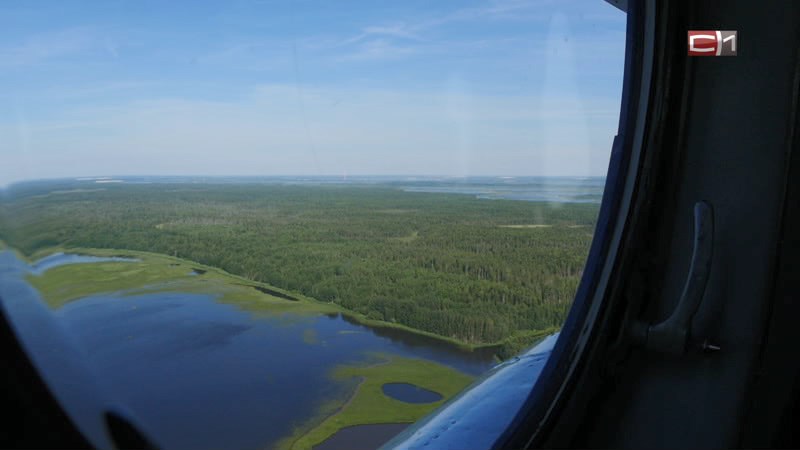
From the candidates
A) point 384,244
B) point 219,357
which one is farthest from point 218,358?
point 384,244

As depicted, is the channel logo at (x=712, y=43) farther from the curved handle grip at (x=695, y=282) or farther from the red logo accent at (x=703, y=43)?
the curved handle grip at (x=695, y=282)

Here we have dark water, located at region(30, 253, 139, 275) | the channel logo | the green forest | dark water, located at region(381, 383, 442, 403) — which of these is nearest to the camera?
dark water, located at region(30, 253, 139, 275)

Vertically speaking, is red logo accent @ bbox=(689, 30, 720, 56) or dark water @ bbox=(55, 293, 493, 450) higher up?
red logo accent @ bbox=(689, 30, 720, 56)

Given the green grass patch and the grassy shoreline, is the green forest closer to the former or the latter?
the grassy shoreline

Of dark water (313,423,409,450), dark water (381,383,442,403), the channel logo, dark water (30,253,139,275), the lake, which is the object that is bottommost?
dark water (313,423,409,450)

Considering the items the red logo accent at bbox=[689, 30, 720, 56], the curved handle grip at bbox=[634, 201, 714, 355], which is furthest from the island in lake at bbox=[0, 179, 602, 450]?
the red logo accent at bbox=[689, 30, 720, 56]

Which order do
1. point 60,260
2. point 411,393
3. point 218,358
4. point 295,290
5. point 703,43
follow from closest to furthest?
1. point 60,260
2. point 218,358
3. point 703,43
4. point 295,290
5. point 411,393

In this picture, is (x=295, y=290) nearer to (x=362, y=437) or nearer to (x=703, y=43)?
(x=362, y=437)

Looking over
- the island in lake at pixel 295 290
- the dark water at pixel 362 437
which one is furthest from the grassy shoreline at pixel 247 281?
the dark water at pixel 362 437
